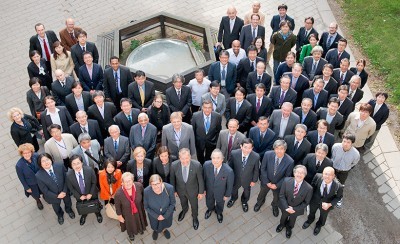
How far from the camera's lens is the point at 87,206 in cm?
792

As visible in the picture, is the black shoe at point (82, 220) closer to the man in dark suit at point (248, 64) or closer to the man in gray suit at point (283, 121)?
the man in gray suit at point (283, 121)

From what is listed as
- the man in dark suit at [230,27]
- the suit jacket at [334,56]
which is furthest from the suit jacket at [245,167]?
the man in dark suit at [230,27]

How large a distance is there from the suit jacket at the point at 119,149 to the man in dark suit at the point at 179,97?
154 cm

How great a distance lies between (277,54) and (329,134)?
11.8 ft

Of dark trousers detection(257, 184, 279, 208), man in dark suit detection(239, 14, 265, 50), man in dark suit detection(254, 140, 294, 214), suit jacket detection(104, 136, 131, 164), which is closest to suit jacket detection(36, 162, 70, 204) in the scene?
suit jacket detection(104, 136, 131, 164)

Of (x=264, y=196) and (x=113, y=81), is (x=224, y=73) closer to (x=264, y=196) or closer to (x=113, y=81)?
(x=113, y=81)

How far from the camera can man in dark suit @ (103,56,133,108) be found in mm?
9469

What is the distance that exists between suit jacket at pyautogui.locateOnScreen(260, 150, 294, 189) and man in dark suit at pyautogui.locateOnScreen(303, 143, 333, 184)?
0.34m

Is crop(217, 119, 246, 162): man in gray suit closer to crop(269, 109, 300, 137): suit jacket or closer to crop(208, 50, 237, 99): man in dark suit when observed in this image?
crop(269, 109, 300, 137): suit jacket

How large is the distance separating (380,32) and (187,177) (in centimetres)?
915

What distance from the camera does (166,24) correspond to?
1270cm

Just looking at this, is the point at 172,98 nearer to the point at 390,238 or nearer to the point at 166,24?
the point at 166,24

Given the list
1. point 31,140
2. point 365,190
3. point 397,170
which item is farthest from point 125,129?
point 397,170

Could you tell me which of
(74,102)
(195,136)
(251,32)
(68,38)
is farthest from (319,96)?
(68,38)
